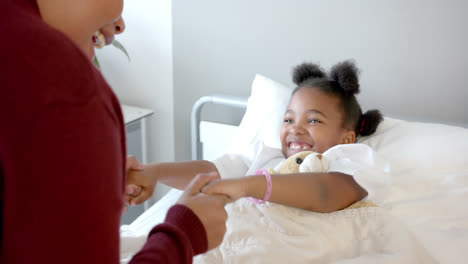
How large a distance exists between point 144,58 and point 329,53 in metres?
0.91

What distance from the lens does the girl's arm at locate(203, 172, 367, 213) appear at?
120cm

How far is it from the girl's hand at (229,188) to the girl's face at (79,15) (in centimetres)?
48

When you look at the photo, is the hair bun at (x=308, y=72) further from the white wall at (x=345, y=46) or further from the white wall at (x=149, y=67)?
the white wall at (x=149, y=67)

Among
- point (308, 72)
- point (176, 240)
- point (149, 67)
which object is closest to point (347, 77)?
point (308, 72)

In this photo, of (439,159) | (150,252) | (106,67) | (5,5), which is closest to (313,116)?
(439,159)

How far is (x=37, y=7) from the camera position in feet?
1.87

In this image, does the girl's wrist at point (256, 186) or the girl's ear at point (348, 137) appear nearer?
the girl's wrist at point (256, 186)

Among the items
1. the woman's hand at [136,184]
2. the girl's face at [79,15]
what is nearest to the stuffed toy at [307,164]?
the woman's hand at [136,184]

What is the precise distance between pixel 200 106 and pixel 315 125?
70 cm

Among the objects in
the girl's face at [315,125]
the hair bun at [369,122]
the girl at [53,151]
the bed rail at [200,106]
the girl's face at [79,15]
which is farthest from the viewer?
the bed rail at [200,106]

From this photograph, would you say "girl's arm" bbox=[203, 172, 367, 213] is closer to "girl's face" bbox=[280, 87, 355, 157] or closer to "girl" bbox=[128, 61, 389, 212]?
"girl" bbox=[128, 61, 389, 212]

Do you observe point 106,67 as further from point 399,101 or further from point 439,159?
point 439,159

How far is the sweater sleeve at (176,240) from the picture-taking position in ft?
2.08

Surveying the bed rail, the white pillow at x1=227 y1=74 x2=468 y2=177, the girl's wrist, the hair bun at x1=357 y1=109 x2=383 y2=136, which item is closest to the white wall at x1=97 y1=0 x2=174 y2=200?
the bed rail
